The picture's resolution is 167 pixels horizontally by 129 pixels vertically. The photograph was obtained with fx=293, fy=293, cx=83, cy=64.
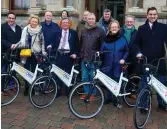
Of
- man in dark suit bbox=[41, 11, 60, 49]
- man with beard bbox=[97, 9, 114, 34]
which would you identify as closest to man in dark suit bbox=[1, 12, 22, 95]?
man in dark suit bbox=[41, 11, 60, 49]

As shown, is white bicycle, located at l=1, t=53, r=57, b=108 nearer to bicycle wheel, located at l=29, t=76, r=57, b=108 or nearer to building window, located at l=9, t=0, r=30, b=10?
bicycle wheel, located at l=29, t=76, r=57, b=108

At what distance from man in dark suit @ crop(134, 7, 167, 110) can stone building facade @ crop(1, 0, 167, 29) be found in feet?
14.5

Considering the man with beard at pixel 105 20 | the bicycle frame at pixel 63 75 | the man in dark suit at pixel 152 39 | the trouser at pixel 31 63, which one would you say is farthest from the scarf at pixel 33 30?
the man in dark suit at pixel 152 39

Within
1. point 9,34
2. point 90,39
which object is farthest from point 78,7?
point 90,39

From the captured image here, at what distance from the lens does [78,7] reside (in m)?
10.2

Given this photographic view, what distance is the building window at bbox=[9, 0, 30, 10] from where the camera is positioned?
11.5 metres

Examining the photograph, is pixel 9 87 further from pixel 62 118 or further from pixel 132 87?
pixel 132 87

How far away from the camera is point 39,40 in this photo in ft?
18.8

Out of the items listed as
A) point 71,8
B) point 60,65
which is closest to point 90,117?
point 60,65

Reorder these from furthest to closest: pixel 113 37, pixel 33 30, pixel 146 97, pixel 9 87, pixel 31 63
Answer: pixel 31 63, pixel 33 30, pixel 9 87, pixel 113 37, pixel 146 97

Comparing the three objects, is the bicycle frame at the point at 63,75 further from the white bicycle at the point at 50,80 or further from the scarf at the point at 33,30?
the scarf at the point at 33,30

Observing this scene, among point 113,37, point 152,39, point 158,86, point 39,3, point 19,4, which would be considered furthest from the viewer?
point 19,4

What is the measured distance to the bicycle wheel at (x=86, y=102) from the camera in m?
4.68

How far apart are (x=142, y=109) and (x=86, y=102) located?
91 cm
